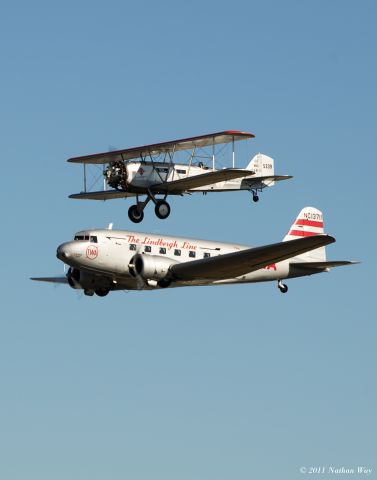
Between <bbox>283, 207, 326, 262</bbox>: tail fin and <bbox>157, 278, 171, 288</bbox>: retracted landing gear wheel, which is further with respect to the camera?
<bbox>283, 207, 326, 262</bbox>: tail fin

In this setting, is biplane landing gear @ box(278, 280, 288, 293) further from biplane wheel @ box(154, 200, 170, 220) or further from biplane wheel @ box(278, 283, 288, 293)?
biplane wheel @ box(154, 200, 170, 220)

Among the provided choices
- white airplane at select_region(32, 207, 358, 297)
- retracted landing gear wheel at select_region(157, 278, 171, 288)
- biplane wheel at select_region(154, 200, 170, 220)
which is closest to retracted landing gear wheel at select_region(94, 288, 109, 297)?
white airplane at select_region(32, 207, 358, 297)

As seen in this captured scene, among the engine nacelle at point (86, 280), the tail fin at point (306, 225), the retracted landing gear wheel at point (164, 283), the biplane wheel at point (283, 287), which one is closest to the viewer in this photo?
the retracted landing gear wheel at point (164, 283)

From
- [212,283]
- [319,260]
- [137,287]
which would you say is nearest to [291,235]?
[319,260]

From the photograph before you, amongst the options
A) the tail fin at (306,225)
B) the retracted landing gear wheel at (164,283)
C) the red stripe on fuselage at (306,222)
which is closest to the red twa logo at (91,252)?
the retracted landing gear wheel at (164,283)

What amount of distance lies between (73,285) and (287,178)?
12.1m

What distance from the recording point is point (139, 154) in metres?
64.4

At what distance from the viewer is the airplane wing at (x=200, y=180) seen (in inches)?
2365

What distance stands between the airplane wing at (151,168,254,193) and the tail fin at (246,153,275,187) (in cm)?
985

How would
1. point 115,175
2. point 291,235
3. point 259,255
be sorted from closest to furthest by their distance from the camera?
1. point 259,255
2. point 115,175
3. point 291,235

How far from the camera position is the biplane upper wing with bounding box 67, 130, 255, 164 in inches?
2462

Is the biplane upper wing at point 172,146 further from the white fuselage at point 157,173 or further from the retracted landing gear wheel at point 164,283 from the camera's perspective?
the retracted landing gear wheel at point 164,283

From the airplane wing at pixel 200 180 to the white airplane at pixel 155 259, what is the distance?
8.56 ft

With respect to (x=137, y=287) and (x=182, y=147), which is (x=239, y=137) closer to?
(x=182, y=147)
